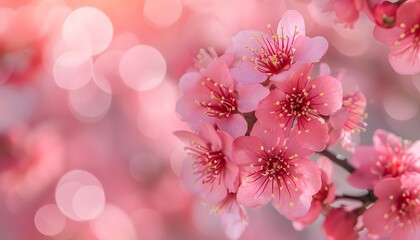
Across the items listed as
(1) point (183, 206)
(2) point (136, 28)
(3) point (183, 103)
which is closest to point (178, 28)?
(2) point (136, 28)

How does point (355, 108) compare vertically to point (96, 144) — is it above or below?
above

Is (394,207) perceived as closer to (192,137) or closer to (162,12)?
(192,137)

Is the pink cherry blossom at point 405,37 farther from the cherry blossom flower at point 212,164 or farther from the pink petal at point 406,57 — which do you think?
the cherry blossom flower at point 212,164

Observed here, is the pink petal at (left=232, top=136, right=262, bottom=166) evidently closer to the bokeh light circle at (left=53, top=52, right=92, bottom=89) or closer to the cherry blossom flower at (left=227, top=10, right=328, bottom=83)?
the cherry blossom flower at (left=227, top=10, right=328, bottom=83)

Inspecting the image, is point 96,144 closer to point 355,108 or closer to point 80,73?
point 80,73

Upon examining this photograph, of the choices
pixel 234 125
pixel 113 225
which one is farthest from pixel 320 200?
pixel 113 225

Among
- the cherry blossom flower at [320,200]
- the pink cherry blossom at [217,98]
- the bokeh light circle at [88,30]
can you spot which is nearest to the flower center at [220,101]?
the pink cherry blossom at [217,98]
